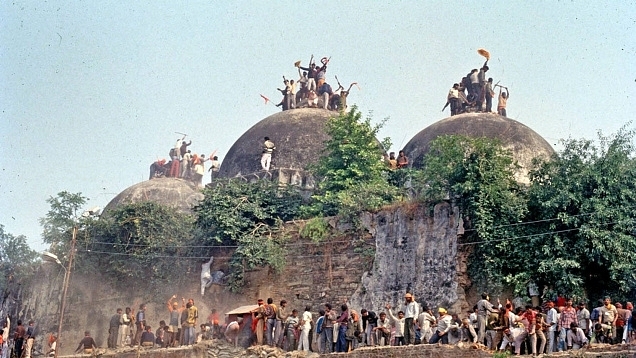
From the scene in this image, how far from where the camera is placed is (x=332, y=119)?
2223 cm

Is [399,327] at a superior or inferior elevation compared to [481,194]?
inferior

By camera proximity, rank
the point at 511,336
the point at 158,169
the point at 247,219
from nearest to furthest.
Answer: the point at 511,336, the point at 247,219, the point at 158,169

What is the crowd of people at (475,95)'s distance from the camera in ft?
84.8

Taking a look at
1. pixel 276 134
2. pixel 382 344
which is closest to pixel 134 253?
pixel 276 134

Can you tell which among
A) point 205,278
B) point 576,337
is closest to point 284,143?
point 205,278

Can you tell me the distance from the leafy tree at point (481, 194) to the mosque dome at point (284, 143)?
259 inches

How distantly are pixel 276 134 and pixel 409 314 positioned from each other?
11.0 m

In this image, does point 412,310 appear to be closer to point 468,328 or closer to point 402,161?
point 468,328

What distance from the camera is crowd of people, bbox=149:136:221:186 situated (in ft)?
101

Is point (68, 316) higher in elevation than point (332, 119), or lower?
lower

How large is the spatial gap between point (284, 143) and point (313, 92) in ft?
10.1

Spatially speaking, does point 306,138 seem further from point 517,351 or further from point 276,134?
point 517,351

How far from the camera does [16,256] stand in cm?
2583

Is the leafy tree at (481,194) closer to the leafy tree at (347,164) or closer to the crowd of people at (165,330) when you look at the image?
the leafy tree at (347,164)
